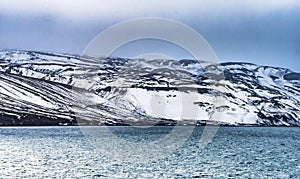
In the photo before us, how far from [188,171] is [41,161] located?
24219 mm

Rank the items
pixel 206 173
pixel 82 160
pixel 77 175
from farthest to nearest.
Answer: pixel 82 160, pixel 206 173, pixel 77 175

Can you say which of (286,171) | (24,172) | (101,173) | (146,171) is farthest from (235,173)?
(24,172)

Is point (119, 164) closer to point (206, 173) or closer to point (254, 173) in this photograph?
point (206, 173)

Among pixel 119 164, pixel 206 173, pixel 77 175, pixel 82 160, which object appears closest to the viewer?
pixel 77 175

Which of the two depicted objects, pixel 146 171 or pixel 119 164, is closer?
pixel 146 171

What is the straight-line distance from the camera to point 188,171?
61000 mm

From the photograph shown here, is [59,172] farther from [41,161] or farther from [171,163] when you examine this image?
[171,163]

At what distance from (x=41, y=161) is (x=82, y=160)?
667cm

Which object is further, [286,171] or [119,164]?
[119,164]

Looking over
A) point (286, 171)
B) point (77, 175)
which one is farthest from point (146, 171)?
point (286, 171)

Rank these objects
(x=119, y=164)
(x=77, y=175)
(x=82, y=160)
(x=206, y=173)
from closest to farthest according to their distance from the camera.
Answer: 1. (x=77, y=175)
2. (x=206, y=173)
3. (x=119, y=164)
4. (x=82, y=160)

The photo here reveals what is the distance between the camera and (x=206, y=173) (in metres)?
59.3

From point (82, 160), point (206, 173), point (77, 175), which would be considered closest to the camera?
point (77, 175)

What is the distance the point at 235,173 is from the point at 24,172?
27.2 meters
